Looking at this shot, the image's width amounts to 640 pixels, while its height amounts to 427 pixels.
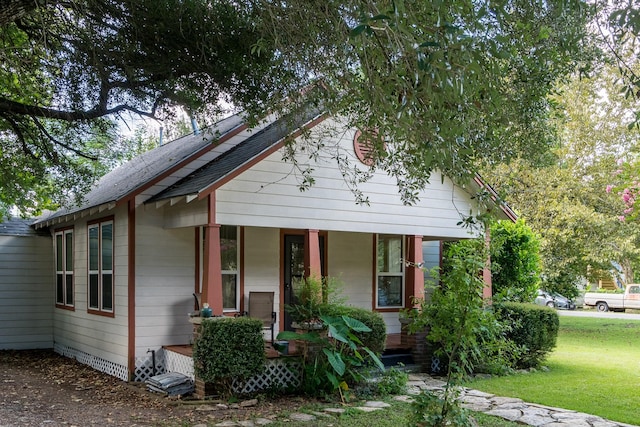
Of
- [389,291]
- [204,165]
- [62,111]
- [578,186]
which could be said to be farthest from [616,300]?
[62,111]

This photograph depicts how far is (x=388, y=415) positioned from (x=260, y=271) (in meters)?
4.40

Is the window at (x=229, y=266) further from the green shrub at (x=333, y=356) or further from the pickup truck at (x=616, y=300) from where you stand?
the pickup truck at (x=616, y=300)

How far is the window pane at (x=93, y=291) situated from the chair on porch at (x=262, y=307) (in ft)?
9.88

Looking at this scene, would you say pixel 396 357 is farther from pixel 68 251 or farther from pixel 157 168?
pixel 68 251

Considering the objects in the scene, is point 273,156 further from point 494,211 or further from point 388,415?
point 494,211

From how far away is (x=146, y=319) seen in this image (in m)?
10.1

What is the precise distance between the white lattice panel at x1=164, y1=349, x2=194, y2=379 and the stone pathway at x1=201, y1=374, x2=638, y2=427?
6.45ft

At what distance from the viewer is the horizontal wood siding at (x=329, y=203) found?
961 cm

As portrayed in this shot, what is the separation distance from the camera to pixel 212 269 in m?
9.15

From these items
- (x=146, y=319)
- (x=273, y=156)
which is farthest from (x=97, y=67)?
(x=146, y=319)

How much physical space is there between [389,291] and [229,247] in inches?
152

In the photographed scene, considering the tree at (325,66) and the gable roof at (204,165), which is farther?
the gable roof at (204,165)

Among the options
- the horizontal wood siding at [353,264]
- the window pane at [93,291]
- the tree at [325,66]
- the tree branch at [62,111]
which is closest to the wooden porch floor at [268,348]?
the horizontal wood siding at [353,264]

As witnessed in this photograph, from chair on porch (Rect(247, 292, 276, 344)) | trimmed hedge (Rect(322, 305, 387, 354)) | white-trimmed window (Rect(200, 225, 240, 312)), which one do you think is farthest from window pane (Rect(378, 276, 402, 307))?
trimmed hedge (Rect(322, 305, 387, 354))
